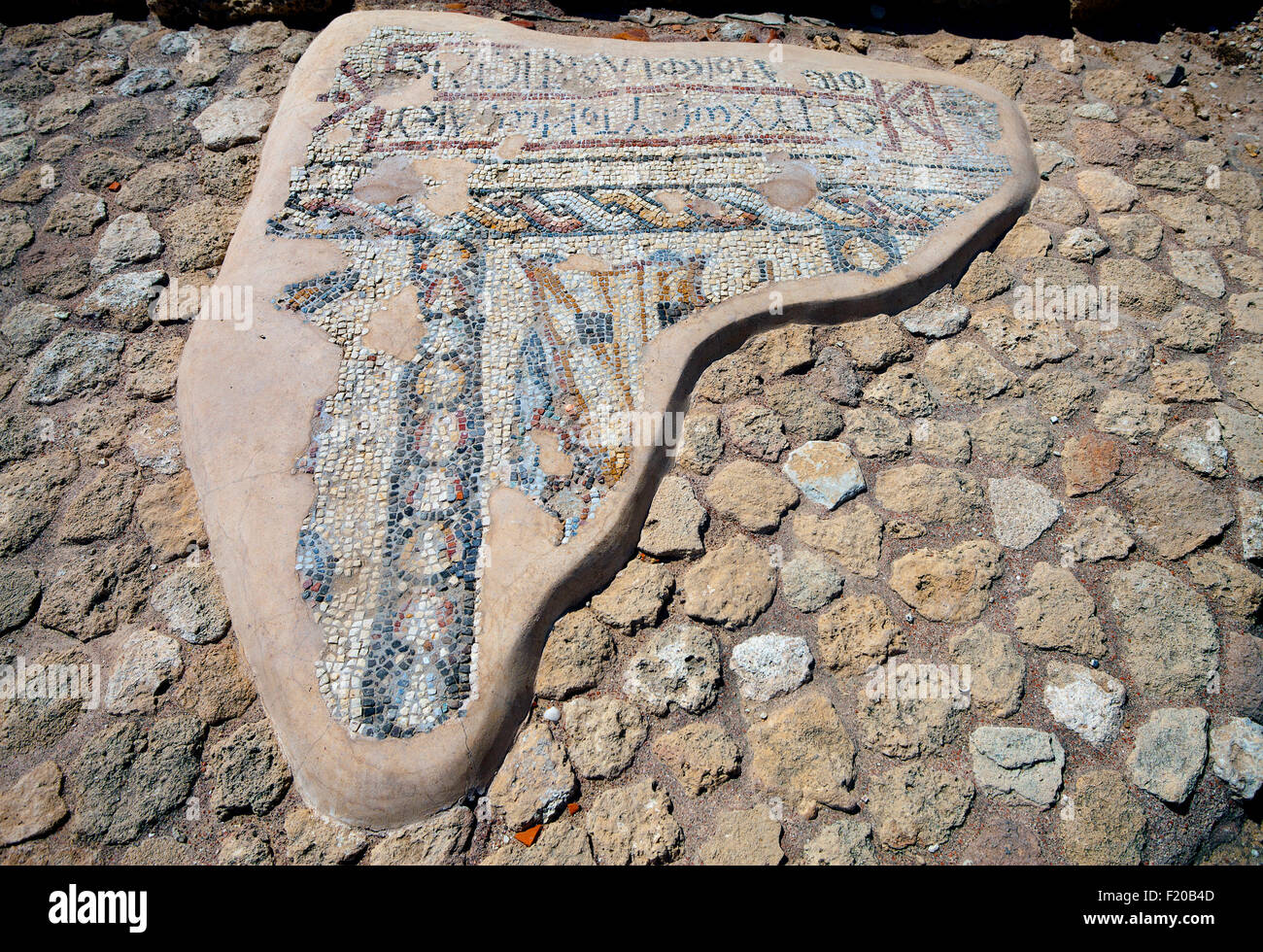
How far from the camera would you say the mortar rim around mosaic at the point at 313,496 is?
3.41 m

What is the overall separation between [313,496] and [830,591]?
2.34 m

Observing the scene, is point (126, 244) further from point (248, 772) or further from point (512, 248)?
point (248, 772)

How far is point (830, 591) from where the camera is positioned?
3.82 m

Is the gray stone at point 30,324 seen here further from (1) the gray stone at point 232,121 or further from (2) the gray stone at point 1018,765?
(2) the gray stone at point 1018,765

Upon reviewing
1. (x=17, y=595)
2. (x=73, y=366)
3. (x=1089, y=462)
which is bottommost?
(x=17, y=595)

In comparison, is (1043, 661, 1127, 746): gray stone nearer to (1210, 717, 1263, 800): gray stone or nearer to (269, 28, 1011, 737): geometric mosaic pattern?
(1210, 717, 1263, 800): gray stone

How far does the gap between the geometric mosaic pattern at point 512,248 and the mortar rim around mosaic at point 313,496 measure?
8cm

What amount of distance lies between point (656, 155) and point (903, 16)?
278 cm

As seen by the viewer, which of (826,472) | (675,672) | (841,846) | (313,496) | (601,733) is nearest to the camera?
(841,846)

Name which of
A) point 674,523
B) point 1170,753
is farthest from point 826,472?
point 1170,753

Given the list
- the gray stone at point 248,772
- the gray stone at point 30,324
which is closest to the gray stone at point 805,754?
the gray stone at point 248,772

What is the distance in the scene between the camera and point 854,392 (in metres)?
4.42
